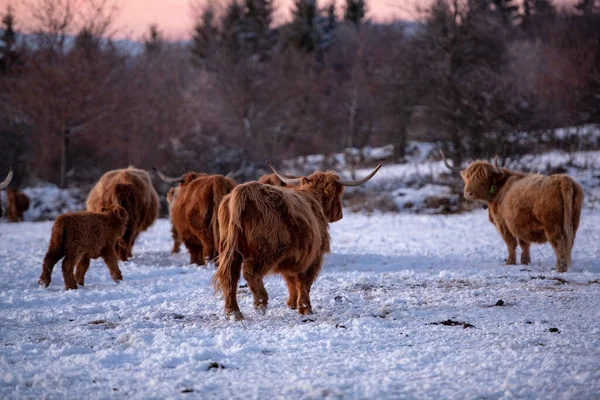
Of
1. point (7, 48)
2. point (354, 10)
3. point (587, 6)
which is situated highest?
point (354, 10)

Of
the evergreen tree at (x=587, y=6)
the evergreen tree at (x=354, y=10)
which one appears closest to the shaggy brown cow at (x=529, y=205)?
the evergreen tree at (x=587, y=6)

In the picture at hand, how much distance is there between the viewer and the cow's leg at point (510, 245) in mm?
9047

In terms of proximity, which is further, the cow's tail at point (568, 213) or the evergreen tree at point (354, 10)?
the evergreen tree at point (354, 10)

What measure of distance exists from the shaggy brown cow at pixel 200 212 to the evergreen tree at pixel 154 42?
39.9 metres

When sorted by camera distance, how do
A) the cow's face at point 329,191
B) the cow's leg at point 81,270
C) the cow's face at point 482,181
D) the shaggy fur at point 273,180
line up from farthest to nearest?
the shaggy fur at point 273,180
the cow's face at point 482,181
the cow's leg at point 81,270
the cow's face at point 329,191

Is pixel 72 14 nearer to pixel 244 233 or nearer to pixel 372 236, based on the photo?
pixel 372 236

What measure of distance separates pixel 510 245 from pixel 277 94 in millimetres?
24708

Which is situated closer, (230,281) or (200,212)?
(230,281)

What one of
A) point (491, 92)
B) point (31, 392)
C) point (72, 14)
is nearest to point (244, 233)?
point (31, 392)

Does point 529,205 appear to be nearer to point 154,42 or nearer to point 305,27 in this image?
point 305,27

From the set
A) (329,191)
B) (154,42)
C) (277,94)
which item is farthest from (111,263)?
(154,42)

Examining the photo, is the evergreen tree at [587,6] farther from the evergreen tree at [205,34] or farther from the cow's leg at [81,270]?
the cow's leg at [81,270]

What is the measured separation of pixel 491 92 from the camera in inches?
841

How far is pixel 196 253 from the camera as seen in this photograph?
9.79 m
